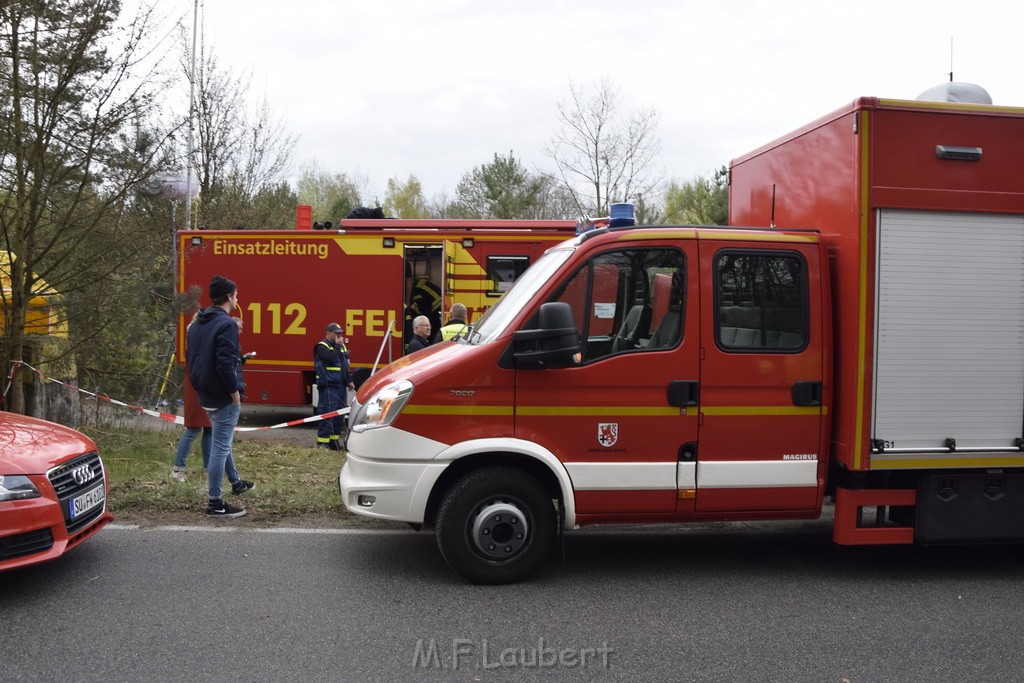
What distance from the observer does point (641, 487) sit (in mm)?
5523

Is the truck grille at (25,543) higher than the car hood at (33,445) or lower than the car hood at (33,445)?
lower

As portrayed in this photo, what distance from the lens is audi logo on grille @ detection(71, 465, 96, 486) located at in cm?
545

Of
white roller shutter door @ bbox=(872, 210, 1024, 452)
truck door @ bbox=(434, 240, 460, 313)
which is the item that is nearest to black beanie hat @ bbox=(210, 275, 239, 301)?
white roller shutter door @ bbox=(872, 210, 1024, 452)

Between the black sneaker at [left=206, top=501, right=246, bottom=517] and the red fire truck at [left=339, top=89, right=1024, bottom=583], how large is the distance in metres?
1.63

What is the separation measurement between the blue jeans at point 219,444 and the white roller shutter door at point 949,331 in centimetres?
482

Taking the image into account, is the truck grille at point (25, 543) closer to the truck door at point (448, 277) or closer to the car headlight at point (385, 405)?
the car headlight at point (385, 405)

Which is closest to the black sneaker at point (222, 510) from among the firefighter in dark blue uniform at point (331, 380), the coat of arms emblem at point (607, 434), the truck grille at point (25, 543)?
the truck grille at point (25, 543)

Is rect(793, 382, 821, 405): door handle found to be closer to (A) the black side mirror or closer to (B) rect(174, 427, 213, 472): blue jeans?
(A) the black side mirror

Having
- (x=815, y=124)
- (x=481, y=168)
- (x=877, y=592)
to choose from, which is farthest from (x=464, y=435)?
(x=481, y=168)

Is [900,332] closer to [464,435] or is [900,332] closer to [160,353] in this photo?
[464,435]

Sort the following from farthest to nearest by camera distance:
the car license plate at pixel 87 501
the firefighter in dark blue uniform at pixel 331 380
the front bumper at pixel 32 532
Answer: the firefighter in dark blue uniform at pixel 331 380 → the car license plate at pixel 87 501 → the front bumper at pixel 32 532

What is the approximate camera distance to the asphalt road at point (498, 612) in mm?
4266

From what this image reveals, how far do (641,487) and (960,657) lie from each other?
6.43ft

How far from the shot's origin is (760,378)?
5.57m
